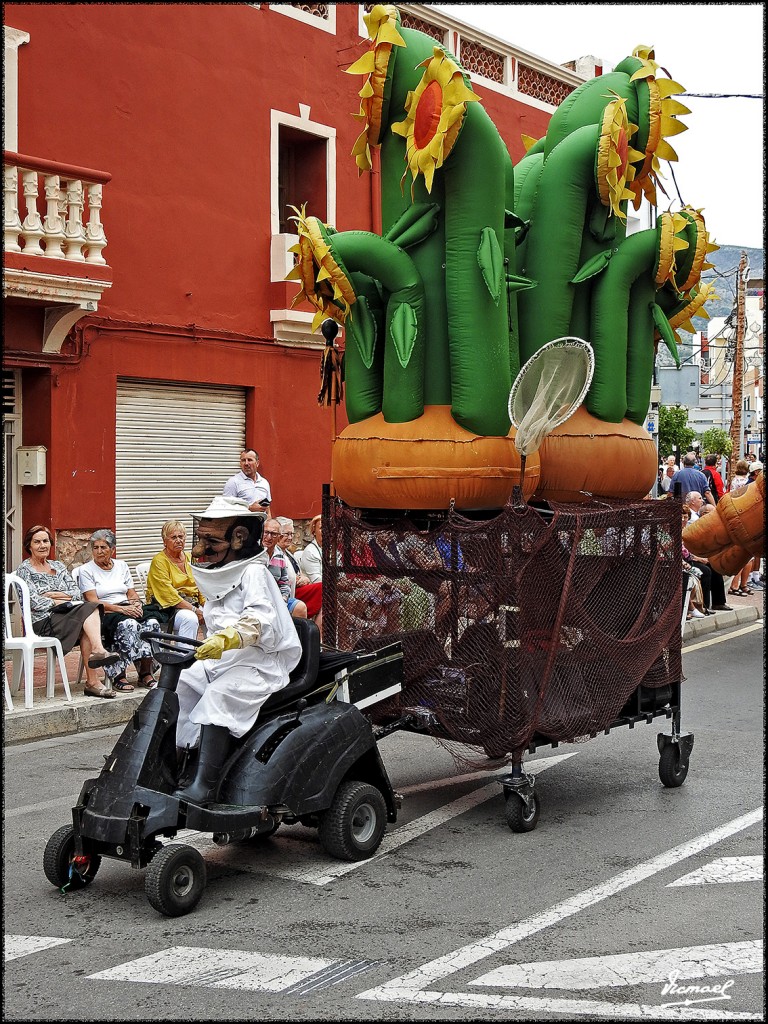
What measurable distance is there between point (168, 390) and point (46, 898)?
30.8 feet

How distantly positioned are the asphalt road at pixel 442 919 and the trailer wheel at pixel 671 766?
0.33 ft

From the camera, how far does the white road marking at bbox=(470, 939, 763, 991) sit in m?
4.41

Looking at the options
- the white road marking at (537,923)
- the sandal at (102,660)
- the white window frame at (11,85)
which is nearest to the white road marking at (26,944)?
the white road marking at (537,923)

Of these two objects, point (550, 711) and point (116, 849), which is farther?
point (550, 711)

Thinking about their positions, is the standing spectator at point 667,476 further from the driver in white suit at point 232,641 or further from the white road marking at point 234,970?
the white road marking at point 234,970

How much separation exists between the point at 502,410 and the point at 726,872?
2.89 meters

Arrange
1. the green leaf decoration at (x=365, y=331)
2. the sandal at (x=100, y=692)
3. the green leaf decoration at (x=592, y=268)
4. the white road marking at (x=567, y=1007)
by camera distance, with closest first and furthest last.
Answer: the white road marking at (x=567, y=1007) → the green leaf decoration at (x=365, y=331) → the green leaf decoration at (x=592, y=268) → the sandal at (x=100, y=692)

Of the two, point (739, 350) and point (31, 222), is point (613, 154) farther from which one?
point (739, 350)

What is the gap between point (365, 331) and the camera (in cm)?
734

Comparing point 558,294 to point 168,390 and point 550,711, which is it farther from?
point 168,390

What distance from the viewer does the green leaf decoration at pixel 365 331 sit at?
7312 mm

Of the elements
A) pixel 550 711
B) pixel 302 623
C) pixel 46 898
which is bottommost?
pixel 46 898

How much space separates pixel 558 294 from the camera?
24.5ft

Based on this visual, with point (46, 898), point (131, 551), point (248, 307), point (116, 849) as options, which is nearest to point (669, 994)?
point (116, 849)
